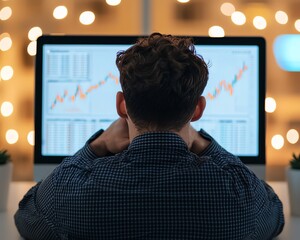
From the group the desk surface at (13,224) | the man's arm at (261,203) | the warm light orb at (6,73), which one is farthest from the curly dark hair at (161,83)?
the warm light orb at (6,73)

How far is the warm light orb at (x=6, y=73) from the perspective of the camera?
234cm

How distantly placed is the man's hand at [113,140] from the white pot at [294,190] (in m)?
0.43

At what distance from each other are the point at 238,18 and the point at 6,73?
2.84ft

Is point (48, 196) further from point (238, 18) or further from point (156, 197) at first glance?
point (238, 18)

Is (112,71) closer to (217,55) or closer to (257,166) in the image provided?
(217,55)

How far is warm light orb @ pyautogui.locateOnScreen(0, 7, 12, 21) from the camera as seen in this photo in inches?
92.4

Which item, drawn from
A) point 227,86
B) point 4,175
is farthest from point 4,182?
point 227,86

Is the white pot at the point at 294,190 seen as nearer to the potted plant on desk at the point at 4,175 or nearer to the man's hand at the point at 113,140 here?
the man's hand at the point at 113,140

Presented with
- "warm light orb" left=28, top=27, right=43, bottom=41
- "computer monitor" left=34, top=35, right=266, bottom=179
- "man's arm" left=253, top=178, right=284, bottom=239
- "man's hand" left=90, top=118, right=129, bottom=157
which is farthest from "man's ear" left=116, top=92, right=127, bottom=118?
"warm light orb" left=28, top=27, right=43, bottom=41

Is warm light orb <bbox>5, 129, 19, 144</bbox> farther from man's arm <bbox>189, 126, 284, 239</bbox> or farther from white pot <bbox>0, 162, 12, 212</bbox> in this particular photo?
man's arm <bbox>189, 126, 284, 239</bbox>

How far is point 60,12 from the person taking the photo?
2.33m

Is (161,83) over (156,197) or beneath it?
over

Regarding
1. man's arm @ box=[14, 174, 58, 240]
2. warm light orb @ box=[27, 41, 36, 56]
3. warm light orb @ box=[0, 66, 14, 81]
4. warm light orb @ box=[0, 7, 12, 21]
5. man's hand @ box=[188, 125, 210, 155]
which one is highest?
warm light orb @ box=[0, 7, 12, 21]

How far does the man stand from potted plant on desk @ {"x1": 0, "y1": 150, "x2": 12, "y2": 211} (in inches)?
18.0
